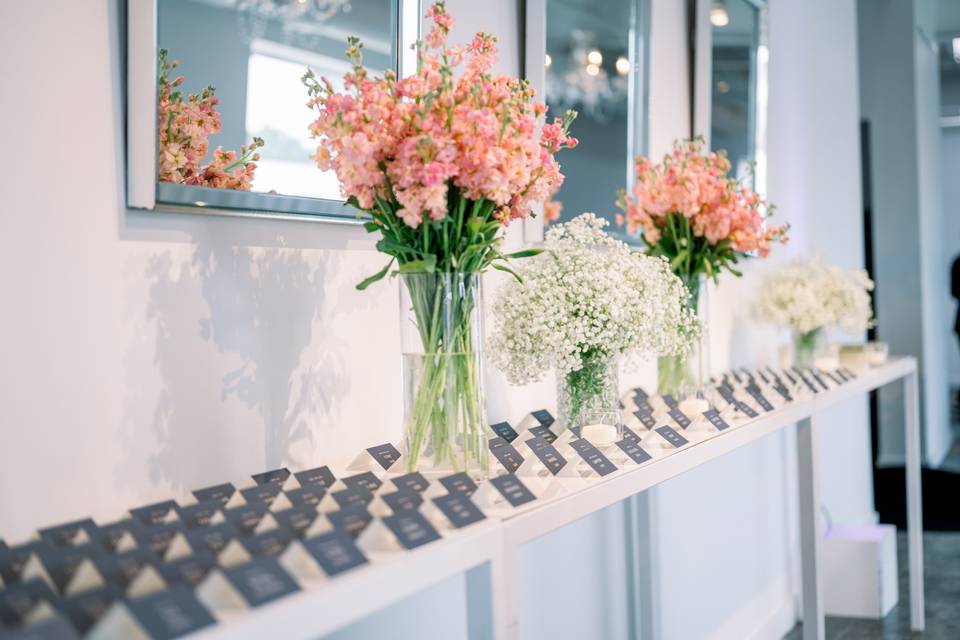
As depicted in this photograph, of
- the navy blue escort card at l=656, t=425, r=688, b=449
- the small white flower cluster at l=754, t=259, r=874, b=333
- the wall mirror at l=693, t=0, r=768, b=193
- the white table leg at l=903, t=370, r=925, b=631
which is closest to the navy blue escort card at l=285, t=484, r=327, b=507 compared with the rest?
the navy blue escort card at l=656, t=425, r=688, b=449

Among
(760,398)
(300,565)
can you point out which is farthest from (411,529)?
(760,398)

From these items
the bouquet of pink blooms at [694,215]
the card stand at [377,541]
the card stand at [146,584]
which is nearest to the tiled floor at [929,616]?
the bouquet of pink blooms at [694,215]

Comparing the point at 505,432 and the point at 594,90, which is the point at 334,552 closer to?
the point at 505,432

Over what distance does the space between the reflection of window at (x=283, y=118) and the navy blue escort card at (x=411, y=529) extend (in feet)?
2.07

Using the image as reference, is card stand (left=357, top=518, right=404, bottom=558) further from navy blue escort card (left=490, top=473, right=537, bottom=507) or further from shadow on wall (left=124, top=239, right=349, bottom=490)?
shadow on wall (left=124, top=239, right=349, bottom=490)

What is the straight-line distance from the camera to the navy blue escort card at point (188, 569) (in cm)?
87

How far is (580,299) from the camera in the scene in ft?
5.23

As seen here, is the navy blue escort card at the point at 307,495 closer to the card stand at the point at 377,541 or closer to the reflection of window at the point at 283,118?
the card stand at the point at 377,541

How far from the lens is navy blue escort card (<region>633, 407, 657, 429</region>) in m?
1.90

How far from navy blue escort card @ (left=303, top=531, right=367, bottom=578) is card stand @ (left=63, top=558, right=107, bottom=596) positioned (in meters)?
0.20

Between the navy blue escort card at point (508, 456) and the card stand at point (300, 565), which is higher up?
the navy blue escort card at point (508, 456)

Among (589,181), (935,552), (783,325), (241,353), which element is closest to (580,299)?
(241,353)

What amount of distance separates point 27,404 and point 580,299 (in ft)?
2.87

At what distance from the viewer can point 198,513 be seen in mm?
1098
